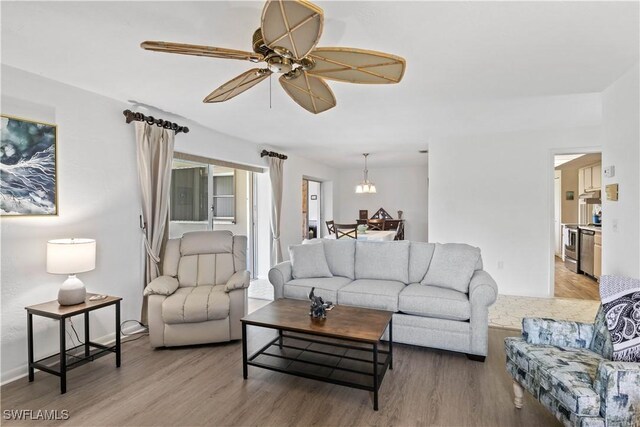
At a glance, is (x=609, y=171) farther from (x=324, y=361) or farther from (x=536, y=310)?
(x=324, y=361)

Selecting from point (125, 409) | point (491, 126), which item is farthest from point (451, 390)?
point (491, 126)

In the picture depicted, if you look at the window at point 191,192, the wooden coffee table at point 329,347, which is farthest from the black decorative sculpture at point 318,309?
the window at point 191,192

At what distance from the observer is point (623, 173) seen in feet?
8.75

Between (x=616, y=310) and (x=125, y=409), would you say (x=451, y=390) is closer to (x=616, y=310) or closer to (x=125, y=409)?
(x=616, y=310)

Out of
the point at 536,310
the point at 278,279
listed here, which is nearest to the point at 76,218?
the point at 278,279

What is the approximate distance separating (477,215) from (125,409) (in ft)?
15.3

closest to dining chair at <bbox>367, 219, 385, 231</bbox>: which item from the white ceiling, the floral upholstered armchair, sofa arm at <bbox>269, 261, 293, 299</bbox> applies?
the white ceiling

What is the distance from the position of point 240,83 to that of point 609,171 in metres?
3.24

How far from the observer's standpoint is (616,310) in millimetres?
1835

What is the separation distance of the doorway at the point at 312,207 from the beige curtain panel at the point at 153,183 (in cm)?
518

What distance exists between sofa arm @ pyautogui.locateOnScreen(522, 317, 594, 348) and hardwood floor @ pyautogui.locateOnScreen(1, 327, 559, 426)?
0.46m

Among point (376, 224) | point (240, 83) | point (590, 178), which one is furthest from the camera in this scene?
point (376, 224)

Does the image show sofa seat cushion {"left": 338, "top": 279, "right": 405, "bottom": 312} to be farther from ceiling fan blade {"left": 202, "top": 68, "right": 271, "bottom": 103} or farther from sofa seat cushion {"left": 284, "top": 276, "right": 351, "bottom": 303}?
ceiling fan blade {"left": 202, "top": 68, "right": 271, "bottom": 103}

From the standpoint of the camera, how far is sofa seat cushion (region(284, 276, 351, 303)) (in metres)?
3.19
